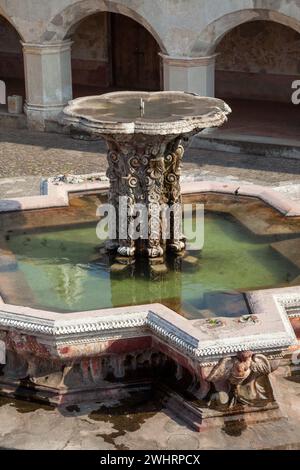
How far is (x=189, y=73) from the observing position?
48.0 ft

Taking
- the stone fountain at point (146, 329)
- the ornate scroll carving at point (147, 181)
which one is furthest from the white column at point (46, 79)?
the ornate scroll carving at point (147, 181)

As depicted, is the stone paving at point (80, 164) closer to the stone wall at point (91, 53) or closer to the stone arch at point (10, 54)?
the stone wall at point (91, 53)

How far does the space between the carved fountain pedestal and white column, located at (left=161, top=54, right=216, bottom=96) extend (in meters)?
5.88

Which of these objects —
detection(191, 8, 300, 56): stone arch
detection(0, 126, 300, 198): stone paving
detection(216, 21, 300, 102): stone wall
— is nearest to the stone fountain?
detection(0, 126, 300, 198): stone paving

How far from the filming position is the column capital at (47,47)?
1573 centimetres

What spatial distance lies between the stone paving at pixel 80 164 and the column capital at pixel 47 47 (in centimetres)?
154

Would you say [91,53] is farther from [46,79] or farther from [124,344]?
[124,344]

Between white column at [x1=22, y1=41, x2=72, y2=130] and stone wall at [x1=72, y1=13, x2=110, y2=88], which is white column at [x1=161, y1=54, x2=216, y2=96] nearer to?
white column at [x1=22, y1=41, x2=72, y2=130]

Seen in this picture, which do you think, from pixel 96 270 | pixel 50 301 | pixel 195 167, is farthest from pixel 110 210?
pixel 195 167

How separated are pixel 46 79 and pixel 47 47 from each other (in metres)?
0.58

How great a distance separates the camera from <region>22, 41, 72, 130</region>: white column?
1585cm
